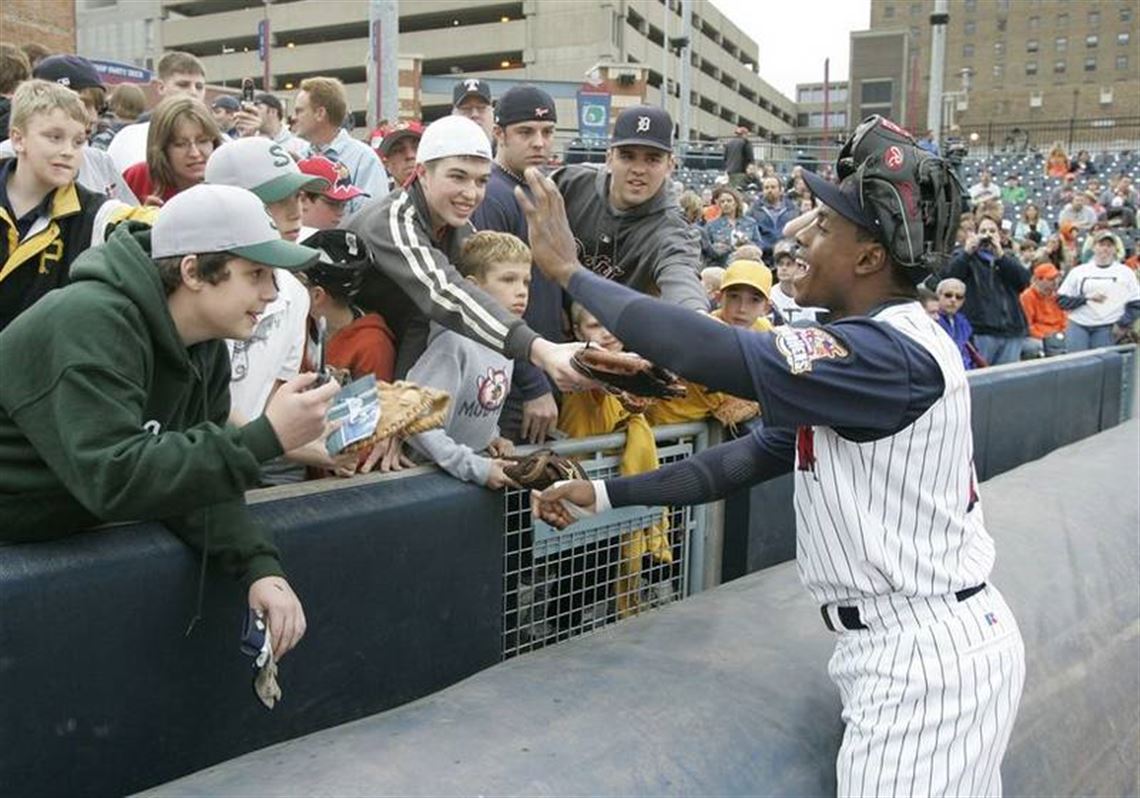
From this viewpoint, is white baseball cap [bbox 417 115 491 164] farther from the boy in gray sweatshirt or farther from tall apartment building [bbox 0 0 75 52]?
tall apartment building [bbox 0 0 75 52]

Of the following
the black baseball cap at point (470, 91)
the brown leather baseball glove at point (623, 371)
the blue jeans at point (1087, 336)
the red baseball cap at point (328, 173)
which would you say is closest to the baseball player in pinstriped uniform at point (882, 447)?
the brown leather baseball glove at point (623, 371)

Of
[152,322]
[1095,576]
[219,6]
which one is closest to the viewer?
[152,322]

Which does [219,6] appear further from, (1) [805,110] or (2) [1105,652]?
(2) [1105,652]

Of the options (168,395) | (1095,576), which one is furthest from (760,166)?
(168,395)

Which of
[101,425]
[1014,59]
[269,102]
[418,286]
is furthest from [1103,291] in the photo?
[1014,59]

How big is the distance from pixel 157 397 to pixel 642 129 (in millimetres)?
2470

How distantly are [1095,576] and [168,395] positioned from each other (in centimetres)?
336

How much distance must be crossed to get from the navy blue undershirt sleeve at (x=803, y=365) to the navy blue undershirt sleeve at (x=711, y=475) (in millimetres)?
700

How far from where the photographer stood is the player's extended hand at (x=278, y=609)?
92.8 inches

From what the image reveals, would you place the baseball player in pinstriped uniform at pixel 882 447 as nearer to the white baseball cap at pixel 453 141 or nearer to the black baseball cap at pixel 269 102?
the white baseball cap at pixel 453 141

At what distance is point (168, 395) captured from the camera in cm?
245

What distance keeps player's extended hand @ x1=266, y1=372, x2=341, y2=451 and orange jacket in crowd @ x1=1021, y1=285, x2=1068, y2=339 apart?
12.5 metres

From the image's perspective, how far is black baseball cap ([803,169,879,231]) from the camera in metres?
2.53

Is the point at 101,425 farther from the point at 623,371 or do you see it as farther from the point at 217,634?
the point at 623,371
